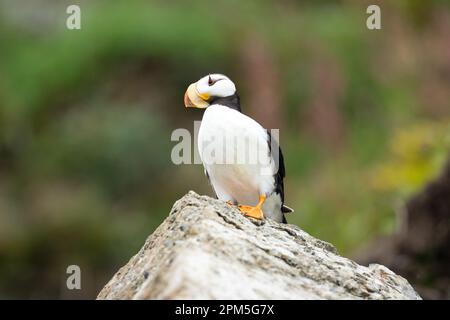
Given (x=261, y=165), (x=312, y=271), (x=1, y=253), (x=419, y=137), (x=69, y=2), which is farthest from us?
(x=69, y=2)

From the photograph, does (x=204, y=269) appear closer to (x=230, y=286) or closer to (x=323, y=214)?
(x=230, y=286)

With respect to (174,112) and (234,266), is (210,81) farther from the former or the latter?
(174,112)

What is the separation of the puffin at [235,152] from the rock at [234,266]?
1.66 feet

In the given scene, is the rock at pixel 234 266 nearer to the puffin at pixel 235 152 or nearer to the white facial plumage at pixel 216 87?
the puffin at pixel 235 152

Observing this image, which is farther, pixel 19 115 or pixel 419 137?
pixel 19 115

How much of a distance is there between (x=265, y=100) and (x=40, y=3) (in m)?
6.49

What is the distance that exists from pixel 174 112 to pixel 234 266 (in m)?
10.9

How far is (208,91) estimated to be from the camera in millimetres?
5012

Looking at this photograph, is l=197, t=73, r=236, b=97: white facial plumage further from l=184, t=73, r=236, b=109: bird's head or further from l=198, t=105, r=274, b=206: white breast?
l=198, t=105, r=274, b=206: white breast

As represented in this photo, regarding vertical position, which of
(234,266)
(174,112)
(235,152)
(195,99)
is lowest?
(174,112)

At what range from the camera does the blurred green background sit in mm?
10352

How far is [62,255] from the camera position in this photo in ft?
38.9

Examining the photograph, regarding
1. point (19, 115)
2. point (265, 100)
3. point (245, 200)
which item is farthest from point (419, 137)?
point (19, 115)

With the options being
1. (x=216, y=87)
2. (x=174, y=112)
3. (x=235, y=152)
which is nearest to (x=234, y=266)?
(x=235, y=152)
